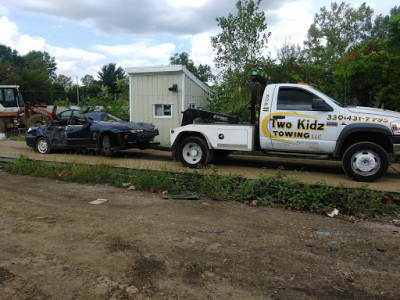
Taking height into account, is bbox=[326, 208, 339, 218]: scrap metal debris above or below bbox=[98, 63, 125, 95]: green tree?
below

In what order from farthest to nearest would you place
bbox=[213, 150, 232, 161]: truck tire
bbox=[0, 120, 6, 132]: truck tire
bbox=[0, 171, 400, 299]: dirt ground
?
bbox=[0, 120, 6, 132]: truck tire
bbox=[213, 150, 232, 161]: truck tire
bbox=[0, 171, 400, 299]: dirt ground

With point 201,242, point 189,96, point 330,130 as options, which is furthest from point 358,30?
point 201,242

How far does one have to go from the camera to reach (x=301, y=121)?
7.40 metres

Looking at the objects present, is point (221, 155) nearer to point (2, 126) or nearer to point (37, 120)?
point (37, 120)

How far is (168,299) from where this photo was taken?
3250 mm

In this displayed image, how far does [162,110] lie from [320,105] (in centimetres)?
939

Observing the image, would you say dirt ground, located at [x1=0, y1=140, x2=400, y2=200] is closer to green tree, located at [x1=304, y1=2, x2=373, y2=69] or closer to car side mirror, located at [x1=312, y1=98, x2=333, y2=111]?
car side mirror, located at [x1=312, y1=98, x2=333, y2=111]

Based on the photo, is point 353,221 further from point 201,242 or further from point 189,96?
point 189,96

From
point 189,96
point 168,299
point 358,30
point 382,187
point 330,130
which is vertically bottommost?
point 168,299

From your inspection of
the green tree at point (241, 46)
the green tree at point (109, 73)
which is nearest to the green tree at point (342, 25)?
the green tree at point (241, 46)

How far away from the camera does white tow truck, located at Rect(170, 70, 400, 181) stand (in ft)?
22.6

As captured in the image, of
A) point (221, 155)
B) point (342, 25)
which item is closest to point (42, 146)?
point (221, 155)

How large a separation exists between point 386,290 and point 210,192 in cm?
403

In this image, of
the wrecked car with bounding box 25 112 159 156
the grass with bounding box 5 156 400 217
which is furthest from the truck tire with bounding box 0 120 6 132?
the grass with bounding box 5 156 400 217
